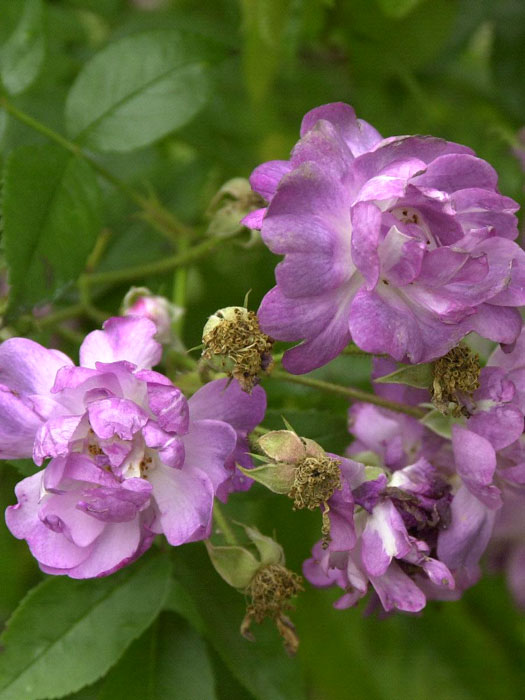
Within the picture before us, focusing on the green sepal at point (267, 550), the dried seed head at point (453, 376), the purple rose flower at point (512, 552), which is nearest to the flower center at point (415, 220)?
the dried seed head at point (453, 376)

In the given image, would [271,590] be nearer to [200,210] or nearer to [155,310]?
[155,310]

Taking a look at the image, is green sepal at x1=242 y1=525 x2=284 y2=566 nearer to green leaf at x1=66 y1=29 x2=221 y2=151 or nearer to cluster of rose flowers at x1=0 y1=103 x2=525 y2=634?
cluster of rose flowers at x1=0 y1=103 x2=525 y2=634

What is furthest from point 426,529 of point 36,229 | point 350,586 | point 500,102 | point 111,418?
point 500,102

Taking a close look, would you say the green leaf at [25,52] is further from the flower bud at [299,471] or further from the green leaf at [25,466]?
the flower bud at [299,471]

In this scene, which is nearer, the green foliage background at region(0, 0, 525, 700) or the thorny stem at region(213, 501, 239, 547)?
the thorny stem at region(213, 501, 239, 547)

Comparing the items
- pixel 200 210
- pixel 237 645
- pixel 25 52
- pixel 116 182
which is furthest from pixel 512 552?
pixel 25 52

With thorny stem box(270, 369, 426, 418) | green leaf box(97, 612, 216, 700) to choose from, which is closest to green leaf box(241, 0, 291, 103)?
thorny stem box(270, 369, 426, 418)
